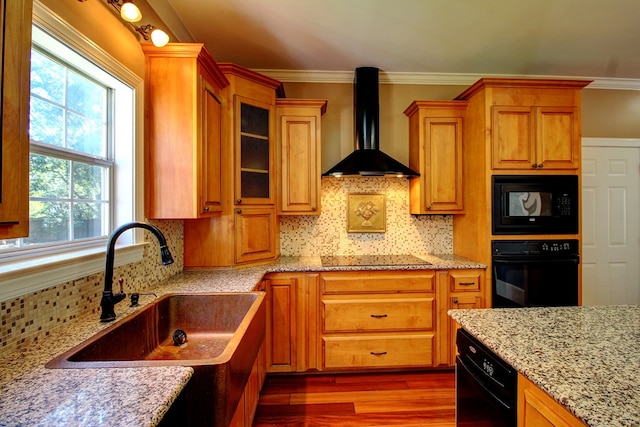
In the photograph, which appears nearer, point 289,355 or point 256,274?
point 256,274

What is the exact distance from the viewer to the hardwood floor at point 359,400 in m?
1.96

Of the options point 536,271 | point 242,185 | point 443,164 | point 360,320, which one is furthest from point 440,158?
point 242,185

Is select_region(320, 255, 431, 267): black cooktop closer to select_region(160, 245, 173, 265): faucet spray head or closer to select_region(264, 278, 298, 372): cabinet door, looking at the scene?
select_region(264, 278, 298, 372): cabinet door

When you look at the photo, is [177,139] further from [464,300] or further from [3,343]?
[464,300]

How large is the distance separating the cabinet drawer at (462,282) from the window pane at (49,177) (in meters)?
2.56

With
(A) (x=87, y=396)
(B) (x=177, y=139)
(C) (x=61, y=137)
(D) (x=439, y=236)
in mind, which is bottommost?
(A) (x=87, y=396)

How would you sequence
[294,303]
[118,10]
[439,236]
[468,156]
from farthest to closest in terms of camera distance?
1. [439,236]
2. [468,156]
3. [294,303]
4. [118,10]

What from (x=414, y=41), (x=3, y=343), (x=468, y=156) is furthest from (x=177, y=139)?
(x=468, y=156)

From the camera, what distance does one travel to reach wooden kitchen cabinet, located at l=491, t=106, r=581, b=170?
7.99 feet

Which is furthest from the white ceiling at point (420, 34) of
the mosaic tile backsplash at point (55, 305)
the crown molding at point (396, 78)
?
the mosaic tile backsplash at point (55, 305)

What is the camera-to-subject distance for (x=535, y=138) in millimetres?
2439

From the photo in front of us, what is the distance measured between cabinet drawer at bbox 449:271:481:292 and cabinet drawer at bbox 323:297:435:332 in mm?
249

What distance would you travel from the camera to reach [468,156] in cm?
270

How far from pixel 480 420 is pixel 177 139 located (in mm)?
2005
